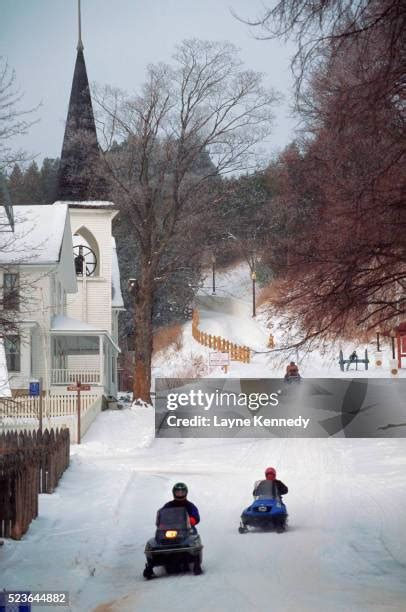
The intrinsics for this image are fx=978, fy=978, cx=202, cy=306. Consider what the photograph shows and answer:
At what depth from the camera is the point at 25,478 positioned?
16891 mm

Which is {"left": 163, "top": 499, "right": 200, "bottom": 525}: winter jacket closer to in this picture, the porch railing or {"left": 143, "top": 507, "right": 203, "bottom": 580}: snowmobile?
{"left": 143, "top": 507, "right": 203, "bottom": 580}: snowmobile

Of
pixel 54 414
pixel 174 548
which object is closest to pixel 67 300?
pixel 54 414

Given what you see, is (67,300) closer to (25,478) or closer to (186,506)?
(25,478)

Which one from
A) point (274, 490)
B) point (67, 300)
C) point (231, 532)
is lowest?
point (231, 532)

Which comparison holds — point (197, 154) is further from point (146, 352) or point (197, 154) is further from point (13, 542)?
point (13, 542)

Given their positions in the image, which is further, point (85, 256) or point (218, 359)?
point (85, 256)

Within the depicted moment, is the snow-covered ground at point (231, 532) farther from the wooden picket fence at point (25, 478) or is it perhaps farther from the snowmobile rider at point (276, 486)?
the snowmobile rider at point (276, 486)

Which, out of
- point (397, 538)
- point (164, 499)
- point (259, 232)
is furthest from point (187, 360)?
point (397, 538)

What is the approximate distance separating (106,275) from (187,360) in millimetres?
11133

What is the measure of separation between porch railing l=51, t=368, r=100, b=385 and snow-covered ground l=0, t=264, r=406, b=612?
30.5 feet

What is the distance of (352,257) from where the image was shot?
53.8 feet

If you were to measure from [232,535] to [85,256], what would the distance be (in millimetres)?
34304

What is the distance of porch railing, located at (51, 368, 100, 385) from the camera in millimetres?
41688

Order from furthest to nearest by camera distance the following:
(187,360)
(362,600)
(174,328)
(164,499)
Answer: (174,328)
(187,360)
(164,499)
(362,600)
